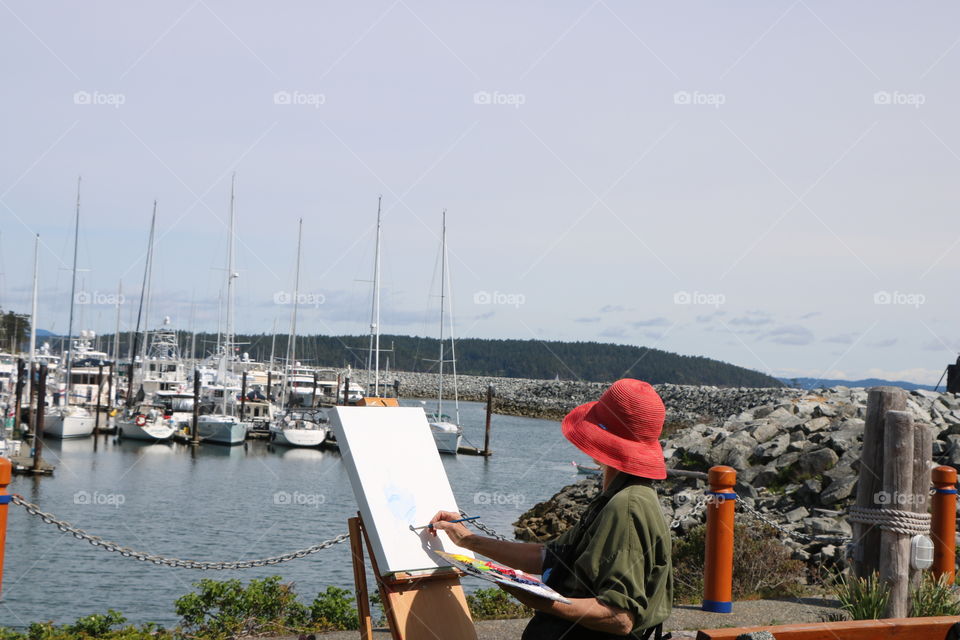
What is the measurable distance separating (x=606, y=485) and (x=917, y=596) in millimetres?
4073

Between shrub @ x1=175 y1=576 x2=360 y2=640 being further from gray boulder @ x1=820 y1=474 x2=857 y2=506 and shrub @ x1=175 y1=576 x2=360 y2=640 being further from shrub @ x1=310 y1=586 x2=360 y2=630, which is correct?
gray boulder @ x1=820 y1=474 x2=857 y2=506

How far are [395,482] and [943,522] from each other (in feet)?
19.6

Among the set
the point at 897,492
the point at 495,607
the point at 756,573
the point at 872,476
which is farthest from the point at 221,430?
→ the point at 897,492

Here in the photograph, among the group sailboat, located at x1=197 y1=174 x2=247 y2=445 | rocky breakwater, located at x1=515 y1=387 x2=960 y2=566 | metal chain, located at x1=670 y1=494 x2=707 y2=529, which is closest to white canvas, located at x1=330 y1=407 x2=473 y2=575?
metal chain, located at x1=670 y1=494 x2=707 y2=529

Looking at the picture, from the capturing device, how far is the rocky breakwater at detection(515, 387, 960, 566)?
13.1 m

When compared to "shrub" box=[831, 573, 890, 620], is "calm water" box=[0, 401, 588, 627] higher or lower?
lower

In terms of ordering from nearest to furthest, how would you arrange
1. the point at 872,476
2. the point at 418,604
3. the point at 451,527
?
the point at 451,527 → the point at 418,604 → the point at 872,476

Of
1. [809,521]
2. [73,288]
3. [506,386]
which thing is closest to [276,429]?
[73,288]

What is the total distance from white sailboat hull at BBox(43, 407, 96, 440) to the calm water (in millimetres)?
734

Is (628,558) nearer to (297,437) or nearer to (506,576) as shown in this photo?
(506,576)

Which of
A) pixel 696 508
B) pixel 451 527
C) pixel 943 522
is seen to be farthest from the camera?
pixel 696 508

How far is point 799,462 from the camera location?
16.0m

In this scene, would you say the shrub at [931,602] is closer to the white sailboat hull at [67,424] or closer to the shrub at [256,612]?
the shrub at [256,612]

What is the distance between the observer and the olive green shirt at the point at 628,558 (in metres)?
3.32
